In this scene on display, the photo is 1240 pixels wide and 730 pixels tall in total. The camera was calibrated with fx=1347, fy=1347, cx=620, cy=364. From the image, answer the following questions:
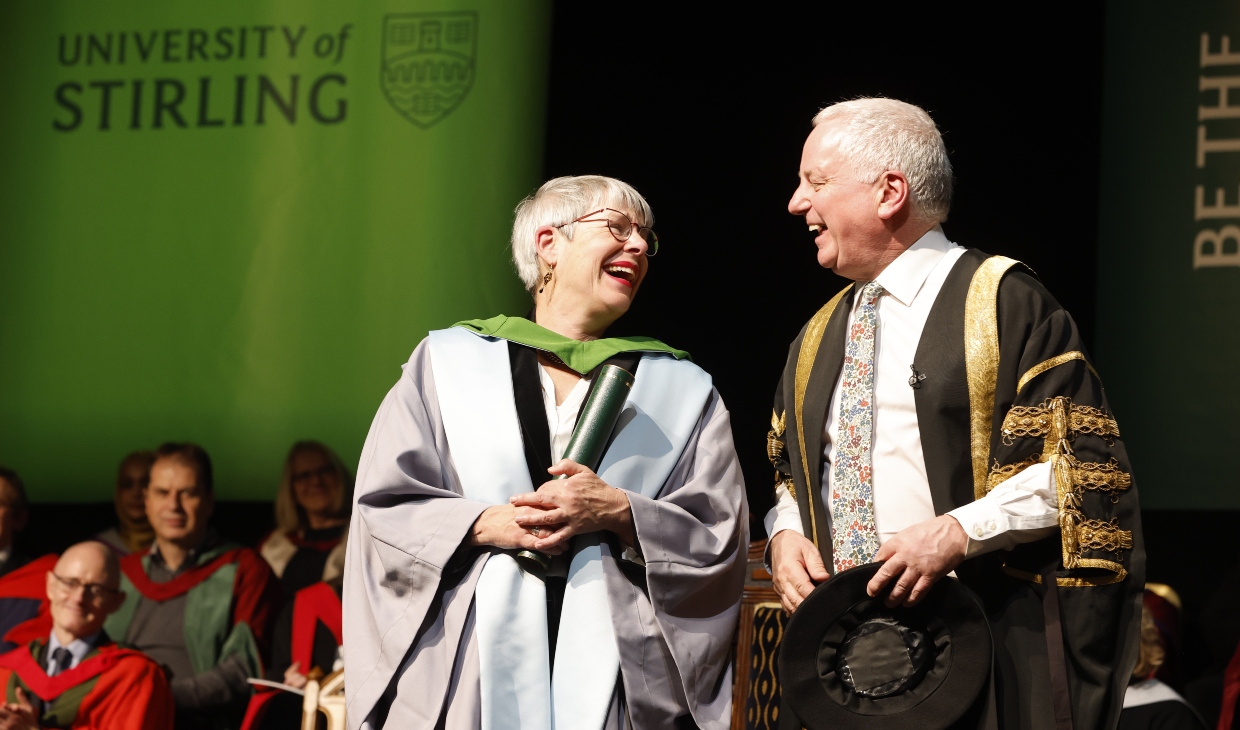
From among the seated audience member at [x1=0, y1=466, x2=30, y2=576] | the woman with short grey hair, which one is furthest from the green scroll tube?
the seated audience member at [x1=0, y1=466, x2=30, y2=576]

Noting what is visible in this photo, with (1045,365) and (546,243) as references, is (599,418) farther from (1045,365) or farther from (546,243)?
(1045,365)

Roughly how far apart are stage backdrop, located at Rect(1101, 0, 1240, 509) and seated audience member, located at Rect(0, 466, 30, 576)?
3.92 m

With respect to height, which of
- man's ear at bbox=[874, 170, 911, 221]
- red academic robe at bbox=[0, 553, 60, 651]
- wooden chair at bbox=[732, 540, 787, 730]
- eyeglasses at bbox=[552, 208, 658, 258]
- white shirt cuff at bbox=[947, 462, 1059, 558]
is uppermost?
man's ear at bbox=[874, 170, 911, 221]

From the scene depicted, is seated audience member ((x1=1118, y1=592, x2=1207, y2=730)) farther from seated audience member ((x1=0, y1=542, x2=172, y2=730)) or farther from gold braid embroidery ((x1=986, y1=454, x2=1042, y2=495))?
seated audience member ((x1=0, y1=542, x2=172, y2=730))

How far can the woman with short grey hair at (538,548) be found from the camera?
93.7 inches

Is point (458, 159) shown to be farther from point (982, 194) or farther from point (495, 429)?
point (495, 429)

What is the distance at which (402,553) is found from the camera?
2436 mm

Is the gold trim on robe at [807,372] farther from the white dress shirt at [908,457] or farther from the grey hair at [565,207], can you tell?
the grey hair at [565,207]

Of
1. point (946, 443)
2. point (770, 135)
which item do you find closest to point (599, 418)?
point (946, 443)

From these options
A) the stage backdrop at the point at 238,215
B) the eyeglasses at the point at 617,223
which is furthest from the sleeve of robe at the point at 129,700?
the eyeglasses at the point at 617,223

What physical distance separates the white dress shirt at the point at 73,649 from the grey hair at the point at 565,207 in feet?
9.10

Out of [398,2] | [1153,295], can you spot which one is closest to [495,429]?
[1153,295]

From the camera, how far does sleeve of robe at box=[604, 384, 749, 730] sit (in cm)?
242

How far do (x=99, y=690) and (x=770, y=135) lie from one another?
2959 mm
